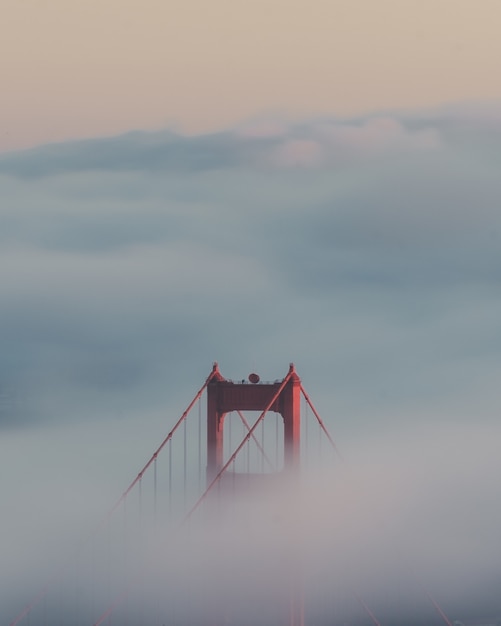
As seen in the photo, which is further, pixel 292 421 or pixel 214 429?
pixel 214 429

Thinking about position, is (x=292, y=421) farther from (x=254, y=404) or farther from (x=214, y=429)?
(x=214, y=429)

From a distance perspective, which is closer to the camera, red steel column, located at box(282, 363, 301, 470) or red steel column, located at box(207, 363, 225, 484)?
red steel column, located at box(282, 363, 301, 470)

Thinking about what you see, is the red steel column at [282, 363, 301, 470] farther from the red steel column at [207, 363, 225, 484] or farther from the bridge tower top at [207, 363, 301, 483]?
the red steel column at [207, 363, 225, 484]

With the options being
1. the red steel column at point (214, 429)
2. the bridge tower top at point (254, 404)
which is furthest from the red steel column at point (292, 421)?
the red steel column at point (214, 429)

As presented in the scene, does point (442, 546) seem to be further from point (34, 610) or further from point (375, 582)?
point (34, 610)

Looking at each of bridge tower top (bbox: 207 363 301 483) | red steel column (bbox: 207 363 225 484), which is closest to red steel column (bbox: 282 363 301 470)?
bridge tower top (bbox: 207 363 301 483)

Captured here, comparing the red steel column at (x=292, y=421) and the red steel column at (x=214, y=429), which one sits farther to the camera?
the red steel column at (x=214, y=429)

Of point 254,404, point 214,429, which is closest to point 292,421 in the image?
point 254,404

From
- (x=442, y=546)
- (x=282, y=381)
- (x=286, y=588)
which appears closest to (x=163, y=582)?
(x=442, y=546)

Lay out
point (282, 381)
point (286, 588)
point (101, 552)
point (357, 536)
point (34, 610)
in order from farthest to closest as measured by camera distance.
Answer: point (101, 552) < point (34, 610) < point (357, 536) < point (286, 588) < point (282, 381)

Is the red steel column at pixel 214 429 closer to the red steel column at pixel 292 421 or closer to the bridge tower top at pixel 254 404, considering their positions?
the bridge tower top at pixel 254 404

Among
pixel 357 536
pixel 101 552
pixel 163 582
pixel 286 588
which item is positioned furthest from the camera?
pixel 101 552
